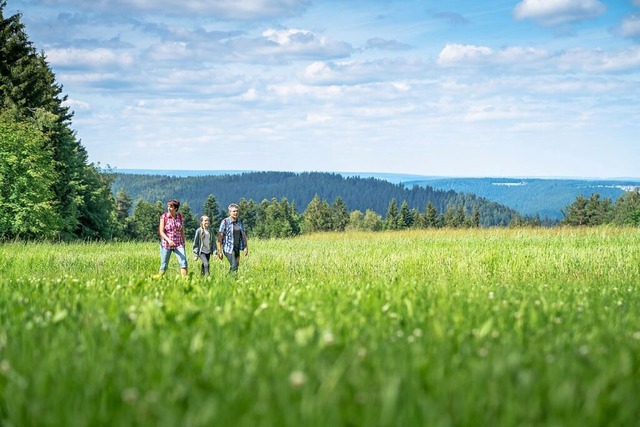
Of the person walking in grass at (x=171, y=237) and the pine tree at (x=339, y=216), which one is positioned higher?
the person walking in grass at (x=171, y=237)

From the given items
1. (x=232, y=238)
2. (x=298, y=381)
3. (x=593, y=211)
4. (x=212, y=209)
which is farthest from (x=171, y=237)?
(x=593, y=211)

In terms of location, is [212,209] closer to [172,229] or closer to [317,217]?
[317,217]

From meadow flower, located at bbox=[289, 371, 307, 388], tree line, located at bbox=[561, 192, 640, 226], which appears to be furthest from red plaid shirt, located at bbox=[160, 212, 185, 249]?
tree line, located at bbox=[561, 192, 640, 226]

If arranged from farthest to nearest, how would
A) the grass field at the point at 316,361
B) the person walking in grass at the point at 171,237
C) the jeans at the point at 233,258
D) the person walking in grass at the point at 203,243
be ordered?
1. the person walking in grass at the point at 203,243
2. the jeans at the point at 233,258
3. the person walking in grass at the point at 171,237
4. the grass field at the point at 316,361

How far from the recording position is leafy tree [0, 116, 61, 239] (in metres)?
41.2

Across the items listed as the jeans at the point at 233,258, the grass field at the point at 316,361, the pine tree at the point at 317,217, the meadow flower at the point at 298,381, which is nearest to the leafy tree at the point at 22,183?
the jeans at the point at 233,258

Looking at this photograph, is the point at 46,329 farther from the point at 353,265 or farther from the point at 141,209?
the point at 141,209

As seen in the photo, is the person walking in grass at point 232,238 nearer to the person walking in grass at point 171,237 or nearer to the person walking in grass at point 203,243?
the person walking in grass at point 203,243

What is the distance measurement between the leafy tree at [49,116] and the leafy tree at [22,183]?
1617 mm

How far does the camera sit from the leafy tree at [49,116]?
47656 millimetres

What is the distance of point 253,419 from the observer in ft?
10.0

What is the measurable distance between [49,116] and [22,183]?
23.3ft

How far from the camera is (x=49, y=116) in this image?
47094 millimetres

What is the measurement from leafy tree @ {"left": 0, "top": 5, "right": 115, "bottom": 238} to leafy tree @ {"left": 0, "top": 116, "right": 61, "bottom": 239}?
5.31ft
